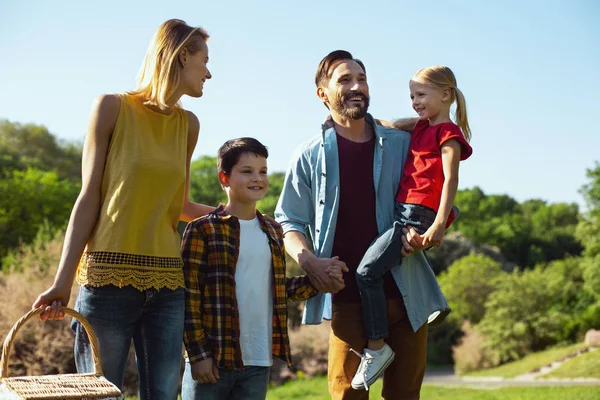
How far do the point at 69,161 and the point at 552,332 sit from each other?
2794 cm

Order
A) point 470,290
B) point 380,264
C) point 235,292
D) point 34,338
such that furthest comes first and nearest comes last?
point 470,290
point 34,338
point 380,264
point 235,292

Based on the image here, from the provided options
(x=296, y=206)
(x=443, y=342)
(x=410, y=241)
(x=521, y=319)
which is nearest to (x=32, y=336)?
(x=296, y=206)

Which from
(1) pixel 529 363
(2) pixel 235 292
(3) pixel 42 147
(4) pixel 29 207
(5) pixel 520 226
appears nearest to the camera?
(2) pixel 235 292

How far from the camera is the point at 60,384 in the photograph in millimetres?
2820

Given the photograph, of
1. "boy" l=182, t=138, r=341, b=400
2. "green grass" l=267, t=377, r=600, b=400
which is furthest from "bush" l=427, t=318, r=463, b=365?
"boy" l=182, t=138, r=341, b=400

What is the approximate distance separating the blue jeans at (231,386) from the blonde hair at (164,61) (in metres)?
1.32

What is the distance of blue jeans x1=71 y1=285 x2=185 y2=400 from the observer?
10.2 ft

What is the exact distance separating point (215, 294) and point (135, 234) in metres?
0.60

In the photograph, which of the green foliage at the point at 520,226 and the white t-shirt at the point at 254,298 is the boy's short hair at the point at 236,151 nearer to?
the white t-shirt at the point at 254,298

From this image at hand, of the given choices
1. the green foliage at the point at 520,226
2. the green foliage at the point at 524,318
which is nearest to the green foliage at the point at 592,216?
the green foliage at the point at 524,318

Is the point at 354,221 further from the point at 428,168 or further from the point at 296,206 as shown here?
the point at 428,168

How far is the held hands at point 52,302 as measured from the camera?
304 centimetres

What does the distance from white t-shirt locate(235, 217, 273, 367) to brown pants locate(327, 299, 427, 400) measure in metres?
0.62

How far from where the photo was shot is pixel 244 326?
3.71 meters
